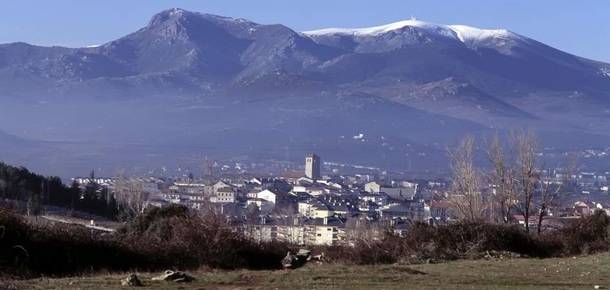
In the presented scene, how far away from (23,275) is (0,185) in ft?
108

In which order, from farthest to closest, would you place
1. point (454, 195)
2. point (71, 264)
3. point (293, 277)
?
1. point (454, 195)
2. point (71, 264)
3. point (293, 277)

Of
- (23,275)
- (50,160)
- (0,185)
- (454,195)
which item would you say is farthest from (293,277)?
(50,160)

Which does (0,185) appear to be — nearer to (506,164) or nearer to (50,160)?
(506,164)

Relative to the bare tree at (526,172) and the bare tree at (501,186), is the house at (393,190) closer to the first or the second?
the bare tree at (501,186)

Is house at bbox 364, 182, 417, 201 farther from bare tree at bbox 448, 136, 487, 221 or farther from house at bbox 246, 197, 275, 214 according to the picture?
bare tree at bbox 448, 136, 487, 221

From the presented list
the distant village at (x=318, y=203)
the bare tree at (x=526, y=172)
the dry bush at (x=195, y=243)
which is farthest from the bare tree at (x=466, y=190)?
the dry bush at (x=195, y=243)

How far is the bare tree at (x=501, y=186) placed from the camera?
1622 inches

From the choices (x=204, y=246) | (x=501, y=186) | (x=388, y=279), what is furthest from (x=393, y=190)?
(x=388, y=279)

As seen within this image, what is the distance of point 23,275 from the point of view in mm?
19422

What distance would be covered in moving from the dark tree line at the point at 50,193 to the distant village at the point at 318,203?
2.02 m

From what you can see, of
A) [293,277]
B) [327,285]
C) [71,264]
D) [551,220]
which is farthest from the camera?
[551,220]

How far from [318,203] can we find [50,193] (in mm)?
33215

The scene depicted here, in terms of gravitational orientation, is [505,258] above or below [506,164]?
below

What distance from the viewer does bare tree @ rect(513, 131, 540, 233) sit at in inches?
1600
